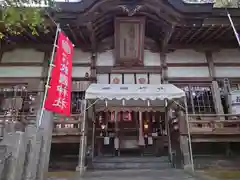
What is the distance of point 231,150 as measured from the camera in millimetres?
8172

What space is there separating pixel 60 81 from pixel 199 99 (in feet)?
19.7

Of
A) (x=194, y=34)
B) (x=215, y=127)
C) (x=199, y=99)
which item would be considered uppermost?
(x=194, y=34)

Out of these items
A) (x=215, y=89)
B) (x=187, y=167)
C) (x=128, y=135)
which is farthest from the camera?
(x=128, y=135)

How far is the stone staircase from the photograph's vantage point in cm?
746

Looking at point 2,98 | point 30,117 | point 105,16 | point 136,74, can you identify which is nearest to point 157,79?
point 136,74

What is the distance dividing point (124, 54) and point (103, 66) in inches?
43.1

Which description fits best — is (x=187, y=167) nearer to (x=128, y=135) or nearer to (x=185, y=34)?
(x=128, y=135)

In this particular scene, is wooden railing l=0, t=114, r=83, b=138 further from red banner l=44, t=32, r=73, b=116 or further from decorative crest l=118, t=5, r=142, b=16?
decorative crest l=118, t=5, r=142, b=16

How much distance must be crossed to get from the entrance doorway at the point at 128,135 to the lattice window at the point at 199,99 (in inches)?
80.5

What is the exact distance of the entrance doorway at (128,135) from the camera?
30.8 ft

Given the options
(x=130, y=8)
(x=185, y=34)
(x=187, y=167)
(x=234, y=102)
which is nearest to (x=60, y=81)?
(x=130, y=8)

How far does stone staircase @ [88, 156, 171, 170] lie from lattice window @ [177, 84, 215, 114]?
248 cm

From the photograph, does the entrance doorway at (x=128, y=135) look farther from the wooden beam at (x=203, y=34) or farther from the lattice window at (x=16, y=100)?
the wooden beam at (x=203, y=34)

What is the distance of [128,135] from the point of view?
32.5 ft
